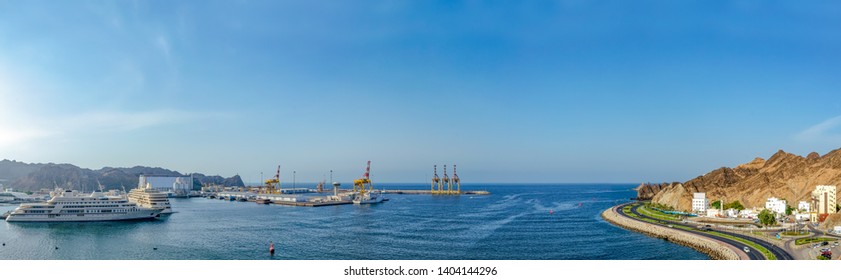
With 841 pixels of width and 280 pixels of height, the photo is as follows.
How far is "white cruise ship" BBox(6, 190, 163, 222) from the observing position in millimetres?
37750

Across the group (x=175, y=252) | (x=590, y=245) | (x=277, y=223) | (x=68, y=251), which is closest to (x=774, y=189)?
(x=590, y=245)

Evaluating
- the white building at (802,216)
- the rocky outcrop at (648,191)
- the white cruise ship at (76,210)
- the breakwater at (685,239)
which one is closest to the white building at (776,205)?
the white building at (802,216)

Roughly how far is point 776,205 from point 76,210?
49.1 m

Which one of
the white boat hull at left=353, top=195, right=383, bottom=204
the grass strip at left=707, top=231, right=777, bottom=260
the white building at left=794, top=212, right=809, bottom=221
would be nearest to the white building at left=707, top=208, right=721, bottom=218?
the white building at left=794, top=212, right=809, bottom=221

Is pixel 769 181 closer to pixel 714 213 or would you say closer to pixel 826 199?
pixel 714 213

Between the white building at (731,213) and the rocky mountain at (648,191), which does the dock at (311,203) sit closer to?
the white building at (731,213)

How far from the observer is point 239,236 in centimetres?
2955

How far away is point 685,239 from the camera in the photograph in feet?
88.6

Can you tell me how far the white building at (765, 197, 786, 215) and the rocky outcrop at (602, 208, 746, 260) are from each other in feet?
30.4

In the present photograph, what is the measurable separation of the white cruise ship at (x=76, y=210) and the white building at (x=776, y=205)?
45765 millimetres

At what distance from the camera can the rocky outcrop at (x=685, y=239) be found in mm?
21953

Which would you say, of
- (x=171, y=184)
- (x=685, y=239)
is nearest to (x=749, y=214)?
(x=685, y=239)

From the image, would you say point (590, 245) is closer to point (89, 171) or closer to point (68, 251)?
point (68, 251)

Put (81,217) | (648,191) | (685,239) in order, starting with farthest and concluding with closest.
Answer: (648,191) < (81,217) < (685,239)
